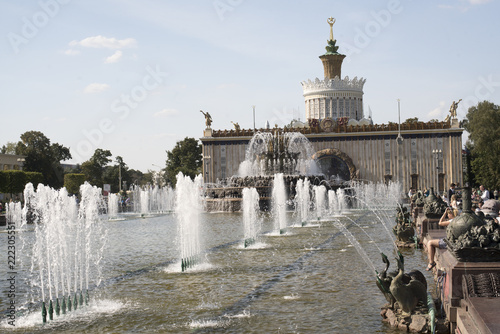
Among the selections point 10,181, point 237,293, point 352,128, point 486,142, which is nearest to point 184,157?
point 352,128

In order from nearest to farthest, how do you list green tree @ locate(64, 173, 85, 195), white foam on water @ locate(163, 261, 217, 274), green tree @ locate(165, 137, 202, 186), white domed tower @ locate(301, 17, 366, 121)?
white foam on water @ locate(163, 261, 217, 274), green tree @ locate(64, 173, 85, 195), white domed tower @ locate(301, 17, 366, 121), green tree @ locate(165, 137, 202, 186)

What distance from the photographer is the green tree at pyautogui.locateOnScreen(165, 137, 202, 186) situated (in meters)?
67.9

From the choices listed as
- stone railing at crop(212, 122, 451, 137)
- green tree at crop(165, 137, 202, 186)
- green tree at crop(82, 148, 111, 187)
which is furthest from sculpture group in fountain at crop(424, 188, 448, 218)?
green tree at crop(82, 148, 111, 187)

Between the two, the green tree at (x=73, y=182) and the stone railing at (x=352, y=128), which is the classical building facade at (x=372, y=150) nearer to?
the stone railing at (x=352, y=128)

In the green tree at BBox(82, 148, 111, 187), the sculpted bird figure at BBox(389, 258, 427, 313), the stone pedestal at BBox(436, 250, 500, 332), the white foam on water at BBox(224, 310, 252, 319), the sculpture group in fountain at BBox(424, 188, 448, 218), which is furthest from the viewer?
the green tree at BBox(82, 148, 111, 187)

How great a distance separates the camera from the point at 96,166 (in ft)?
248

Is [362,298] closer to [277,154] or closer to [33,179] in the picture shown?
[277,154]

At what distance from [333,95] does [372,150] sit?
30.7ft

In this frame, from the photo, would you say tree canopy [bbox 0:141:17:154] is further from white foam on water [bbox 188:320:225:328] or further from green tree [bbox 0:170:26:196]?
white foam on water [bbox 188:320:225:328]

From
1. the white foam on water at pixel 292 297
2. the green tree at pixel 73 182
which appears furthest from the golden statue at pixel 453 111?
the white foam on water at pixel 292 297

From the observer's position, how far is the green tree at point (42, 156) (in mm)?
60219

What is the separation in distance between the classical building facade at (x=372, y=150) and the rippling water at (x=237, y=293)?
37.8 meters

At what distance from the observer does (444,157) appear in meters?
50.4

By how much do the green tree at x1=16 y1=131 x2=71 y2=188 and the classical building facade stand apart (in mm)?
18452
